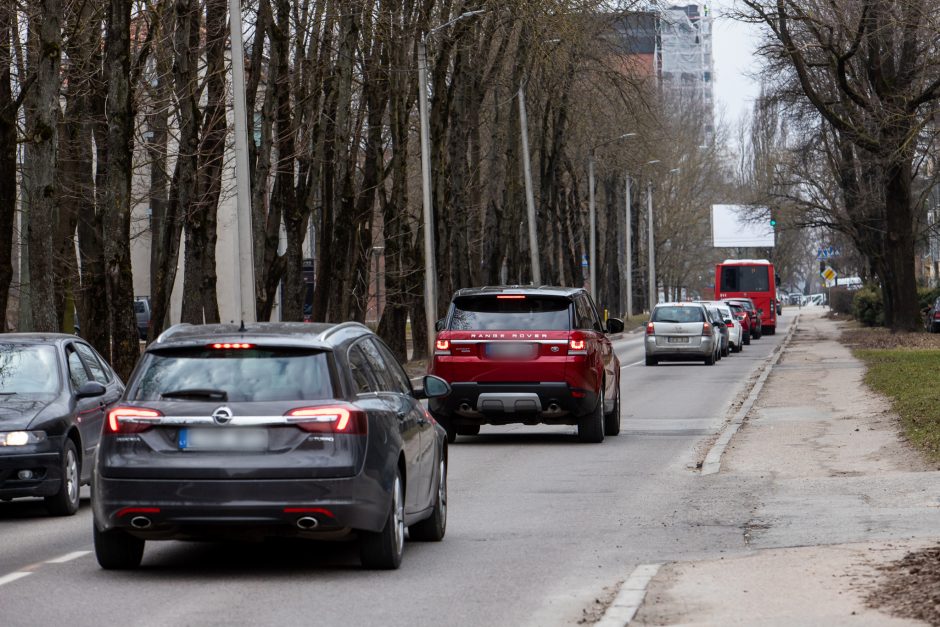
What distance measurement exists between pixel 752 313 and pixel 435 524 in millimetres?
52099

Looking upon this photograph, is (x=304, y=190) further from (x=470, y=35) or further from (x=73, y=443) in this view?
(x=73, y=443)

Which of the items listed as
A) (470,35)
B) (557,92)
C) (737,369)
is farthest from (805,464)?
(557,92)

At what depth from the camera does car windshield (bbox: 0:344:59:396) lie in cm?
1313

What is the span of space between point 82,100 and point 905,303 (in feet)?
90.0

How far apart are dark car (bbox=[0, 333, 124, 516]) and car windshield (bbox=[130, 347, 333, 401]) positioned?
115 inches

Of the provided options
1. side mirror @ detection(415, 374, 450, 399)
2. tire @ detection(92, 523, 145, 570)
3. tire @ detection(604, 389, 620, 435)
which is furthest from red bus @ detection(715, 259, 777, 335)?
tire @ detection(92, 523, 145, 570)

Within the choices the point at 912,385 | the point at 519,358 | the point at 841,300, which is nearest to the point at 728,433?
the point at 519,358

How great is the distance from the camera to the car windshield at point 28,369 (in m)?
13.1

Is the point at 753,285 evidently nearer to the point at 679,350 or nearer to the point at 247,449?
the point at 679,350

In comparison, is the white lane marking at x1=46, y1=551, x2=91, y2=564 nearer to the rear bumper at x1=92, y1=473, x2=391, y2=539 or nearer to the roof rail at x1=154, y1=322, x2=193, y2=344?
the rear bumper at x1=92, y1=473, x2=391, y2=539

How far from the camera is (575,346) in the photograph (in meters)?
17.8

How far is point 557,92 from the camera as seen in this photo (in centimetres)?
5181

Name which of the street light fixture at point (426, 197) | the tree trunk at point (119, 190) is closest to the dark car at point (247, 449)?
the tree trunk at point (119, 190)

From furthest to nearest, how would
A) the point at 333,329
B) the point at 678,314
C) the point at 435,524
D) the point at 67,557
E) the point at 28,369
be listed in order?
the point at 678,314, the point at 28,369, the point at 435,524, the point at 67,557, the point at 333,329
